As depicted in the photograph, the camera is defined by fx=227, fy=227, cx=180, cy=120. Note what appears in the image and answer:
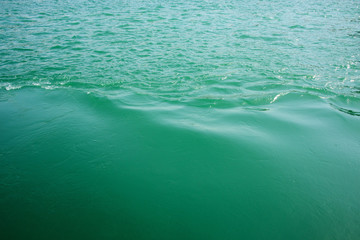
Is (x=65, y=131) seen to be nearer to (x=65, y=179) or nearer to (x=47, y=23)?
(x=65, y=179)

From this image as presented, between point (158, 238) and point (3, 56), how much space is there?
893 cm

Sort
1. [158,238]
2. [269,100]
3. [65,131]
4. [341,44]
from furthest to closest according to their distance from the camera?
[341,44], [269,100], [65,131], [158,238]

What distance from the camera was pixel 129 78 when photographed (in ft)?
22.1

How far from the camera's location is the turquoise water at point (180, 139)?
2961 millimetres

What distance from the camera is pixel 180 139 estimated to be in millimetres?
4320

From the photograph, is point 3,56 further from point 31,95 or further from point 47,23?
point 47,23

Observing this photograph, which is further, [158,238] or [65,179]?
[65,179]

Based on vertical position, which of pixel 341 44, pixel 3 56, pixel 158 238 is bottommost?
pixel 158 238

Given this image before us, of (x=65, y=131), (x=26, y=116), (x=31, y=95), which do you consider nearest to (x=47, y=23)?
(x=31, y=95)

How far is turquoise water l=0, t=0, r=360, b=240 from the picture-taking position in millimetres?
2961

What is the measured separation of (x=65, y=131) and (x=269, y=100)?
4714mm

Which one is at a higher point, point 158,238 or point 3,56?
point 3,56

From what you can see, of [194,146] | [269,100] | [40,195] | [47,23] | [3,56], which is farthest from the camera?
[47,23]

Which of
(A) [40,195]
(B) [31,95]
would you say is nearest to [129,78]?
(B) [31,95]
